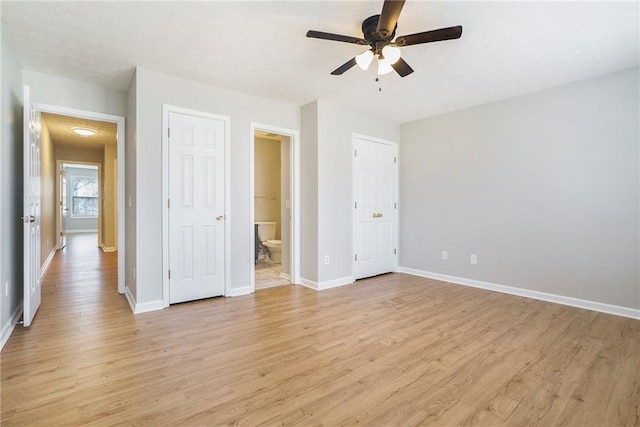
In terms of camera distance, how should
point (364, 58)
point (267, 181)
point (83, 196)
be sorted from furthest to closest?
point (83, 196) → point (267, 181) → point (364, 58)

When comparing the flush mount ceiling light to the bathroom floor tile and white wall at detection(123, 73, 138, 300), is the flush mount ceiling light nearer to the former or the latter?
white wall at detection(123, 73, 138, 300)

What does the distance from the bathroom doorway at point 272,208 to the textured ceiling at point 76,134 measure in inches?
97.1

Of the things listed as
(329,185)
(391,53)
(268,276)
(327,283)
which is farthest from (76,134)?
(391,53)

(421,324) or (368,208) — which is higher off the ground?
(368,208)

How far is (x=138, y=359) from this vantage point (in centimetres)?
215

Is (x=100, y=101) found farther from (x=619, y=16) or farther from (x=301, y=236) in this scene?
(x=619, y=16)

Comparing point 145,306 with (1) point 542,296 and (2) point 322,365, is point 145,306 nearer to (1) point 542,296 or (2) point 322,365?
(2) point 322,365

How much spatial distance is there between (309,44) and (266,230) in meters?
4.01

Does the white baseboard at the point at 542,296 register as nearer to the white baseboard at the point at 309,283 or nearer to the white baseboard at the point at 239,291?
the white baseboard at the point at 309,283

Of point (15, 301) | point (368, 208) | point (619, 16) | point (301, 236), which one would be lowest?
point (15, 301)

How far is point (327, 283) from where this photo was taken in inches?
162

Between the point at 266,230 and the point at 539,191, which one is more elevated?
the point at 539,191

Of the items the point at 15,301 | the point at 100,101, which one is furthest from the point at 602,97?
the point at 15,301

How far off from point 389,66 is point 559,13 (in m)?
1.17
